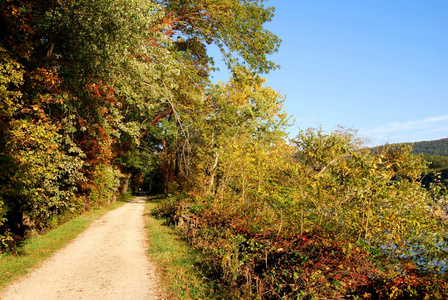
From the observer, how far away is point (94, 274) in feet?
24.7

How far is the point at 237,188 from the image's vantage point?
10.9 meters

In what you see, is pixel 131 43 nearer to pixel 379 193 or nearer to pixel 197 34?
pixel 197 34

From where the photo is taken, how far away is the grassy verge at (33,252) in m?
7.07

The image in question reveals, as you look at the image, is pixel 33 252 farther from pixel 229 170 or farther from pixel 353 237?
pixel 353 237

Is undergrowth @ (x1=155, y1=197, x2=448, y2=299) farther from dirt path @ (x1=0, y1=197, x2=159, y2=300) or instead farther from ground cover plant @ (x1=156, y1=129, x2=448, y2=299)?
dirt path @ (x1=0, y1=197, x2=159, y2=300)

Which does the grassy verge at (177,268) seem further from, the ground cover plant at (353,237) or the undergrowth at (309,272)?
the ground cover plant at (353,237)

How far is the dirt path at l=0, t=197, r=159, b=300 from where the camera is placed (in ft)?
20.5

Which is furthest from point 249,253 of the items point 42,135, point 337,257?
point 42,135

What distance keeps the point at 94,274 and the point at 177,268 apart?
219 centimetres

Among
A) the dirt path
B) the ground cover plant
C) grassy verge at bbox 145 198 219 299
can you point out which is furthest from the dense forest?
the dirt path

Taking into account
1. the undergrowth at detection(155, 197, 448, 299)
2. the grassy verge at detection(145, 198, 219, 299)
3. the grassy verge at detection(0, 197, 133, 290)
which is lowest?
the grassy verge at detection(145, 198, 219, 299)

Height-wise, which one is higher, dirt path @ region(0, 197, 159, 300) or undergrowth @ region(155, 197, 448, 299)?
undergrowth @ region(155, 197, 448, 299)

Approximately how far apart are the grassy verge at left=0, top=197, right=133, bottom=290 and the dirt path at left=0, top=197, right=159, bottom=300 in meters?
0.27

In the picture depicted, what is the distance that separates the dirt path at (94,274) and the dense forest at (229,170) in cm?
156
